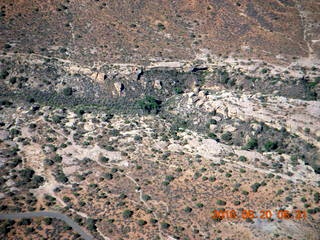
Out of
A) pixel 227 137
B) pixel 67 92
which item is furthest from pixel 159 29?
pixel 227 137

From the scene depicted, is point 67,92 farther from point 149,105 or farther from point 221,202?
point 221,202

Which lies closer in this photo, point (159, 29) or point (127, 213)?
point (127, 213)

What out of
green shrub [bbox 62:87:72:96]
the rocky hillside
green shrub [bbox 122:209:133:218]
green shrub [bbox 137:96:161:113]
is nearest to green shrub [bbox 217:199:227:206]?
green shrub [bbox 122:209:133:218]

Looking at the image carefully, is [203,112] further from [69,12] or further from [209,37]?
[69,12]

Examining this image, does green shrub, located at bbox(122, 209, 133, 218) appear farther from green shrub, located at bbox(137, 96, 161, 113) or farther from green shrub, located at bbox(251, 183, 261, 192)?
green shrub, located at bbox(137, 96, 161, 113)

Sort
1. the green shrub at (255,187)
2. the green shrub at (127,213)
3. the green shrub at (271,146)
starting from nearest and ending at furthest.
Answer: the green shrub at (127,213)
the green shrub at (255,187)
the green shrub at (271,146)

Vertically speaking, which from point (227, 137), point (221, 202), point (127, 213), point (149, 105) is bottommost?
point (127, 213)

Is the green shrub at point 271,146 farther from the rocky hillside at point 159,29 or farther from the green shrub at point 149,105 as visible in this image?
the rocky hillside at point 159,29

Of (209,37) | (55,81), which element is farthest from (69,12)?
(209,37)

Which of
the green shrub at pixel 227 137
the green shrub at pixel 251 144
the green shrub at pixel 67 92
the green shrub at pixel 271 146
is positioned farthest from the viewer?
the green shrub at pixel 67 92

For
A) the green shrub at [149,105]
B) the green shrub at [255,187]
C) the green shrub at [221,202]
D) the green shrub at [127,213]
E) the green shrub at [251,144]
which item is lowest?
the green shrub at [127,213]

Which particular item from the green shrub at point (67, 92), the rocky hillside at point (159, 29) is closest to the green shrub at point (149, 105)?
the rocky hillside at point (159, 29)
